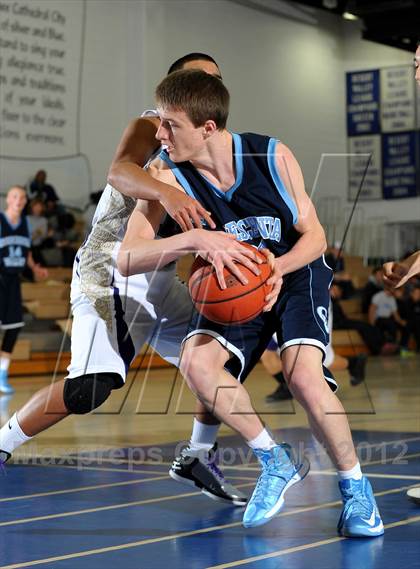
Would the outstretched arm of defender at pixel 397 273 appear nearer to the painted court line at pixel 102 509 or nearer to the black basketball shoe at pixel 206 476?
the black basketball shoe at pixel 206 476

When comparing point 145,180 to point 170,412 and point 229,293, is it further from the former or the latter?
point 170,412

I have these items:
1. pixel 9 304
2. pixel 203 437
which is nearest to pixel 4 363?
pixel 9 304

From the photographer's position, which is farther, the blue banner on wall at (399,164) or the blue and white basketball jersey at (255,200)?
the blue banner on wall at (399,164)

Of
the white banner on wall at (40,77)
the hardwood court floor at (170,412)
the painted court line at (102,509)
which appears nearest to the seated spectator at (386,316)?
the hardwood court floor at (170,412)

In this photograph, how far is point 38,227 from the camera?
14.1m

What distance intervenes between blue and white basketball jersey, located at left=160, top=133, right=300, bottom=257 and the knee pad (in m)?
0.73

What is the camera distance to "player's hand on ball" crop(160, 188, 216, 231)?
317 cm

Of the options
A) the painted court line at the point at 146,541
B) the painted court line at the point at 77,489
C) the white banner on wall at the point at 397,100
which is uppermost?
the white banner on wall at the point at 397,100

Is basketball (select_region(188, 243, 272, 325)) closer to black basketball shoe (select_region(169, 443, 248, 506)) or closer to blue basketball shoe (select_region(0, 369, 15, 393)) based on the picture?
black basketball shoe (select_region(169, 443, 248, 506))

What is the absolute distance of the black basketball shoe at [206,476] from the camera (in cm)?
371

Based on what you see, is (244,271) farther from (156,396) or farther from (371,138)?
(371,138)

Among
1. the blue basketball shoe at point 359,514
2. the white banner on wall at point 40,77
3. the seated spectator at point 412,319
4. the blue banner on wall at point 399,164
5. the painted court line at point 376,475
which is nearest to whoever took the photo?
the blue basketball shoe at point 359,514

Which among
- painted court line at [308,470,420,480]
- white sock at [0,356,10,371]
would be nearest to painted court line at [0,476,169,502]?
painted court line at [308,470,420,480]

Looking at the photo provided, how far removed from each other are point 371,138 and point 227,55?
387cm
